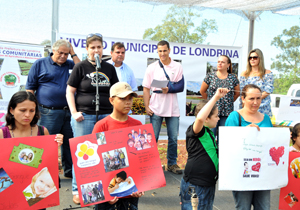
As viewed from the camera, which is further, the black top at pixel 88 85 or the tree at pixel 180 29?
the tree at pixel 180 29

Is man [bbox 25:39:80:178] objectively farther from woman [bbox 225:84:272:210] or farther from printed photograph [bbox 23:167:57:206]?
woman [bbox 225:84:272:210]

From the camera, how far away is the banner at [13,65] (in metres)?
5.43

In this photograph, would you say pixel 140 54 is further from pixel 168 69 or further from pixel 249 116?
pixel 249 116

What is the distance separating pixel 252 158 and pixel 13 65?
4735 mm

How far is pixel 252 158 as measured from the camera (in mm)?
2619

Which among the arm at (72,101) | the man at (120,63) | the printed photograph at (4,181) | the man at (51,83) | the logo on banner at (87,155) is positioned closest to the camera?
the printed photograph at (4,181)

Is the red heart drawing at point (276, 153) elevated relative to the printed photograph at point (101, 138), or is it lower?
lower

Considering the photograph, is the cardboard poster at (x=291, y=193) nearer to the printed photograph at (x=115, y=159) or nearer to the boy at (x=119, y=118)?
the boy at (x=119, y=118)

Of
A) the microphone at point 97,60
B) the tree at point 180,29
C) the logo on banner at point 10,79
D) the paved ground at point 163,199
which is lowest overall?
the paved ground at point 163,199

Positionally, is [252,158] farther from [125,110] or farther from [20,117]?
[20,117]

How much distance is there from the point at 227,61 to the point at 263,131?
2233 millimetres

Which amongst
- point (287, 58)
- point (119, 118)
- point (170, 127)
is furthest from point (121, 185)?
point (287, 58)

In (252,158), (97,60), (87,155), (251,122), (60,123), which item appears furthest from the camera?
(60,123)

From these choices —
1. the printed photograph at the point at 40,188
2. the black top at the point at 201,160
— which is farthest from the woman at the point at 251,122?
the printed photograph at the point at 40,188
